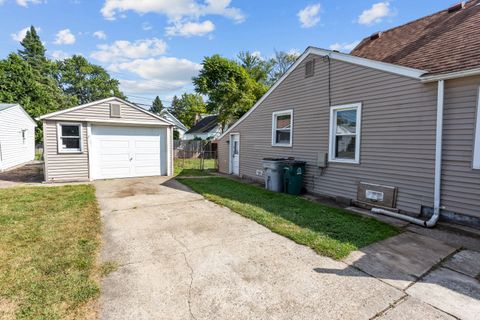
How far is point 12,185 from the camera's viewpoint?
8719 mm

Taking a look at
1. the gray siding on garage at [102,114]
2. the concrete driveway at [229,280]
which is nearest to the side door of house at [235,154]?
the gray siding on garage at [102,114]

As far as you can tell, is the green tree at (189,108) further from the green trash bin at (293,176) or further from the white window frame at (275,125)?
the green trash bin at (293,176)

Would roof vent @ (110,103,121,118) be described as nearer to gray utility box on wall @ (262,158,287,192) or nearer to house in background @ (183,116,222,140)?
gray utility box on wall @ (262,158,287,192)

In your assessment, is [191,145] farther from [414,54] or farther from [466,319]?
[466,319]

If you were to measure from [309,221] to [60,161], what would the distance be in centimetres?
965

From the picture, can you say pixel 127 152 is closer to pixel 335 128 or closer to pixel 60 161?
pixel 60 161

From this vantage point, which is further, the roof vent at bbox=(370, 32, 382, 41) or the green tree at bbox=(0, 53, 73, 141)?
the green tree at bbox=(0, 53, 73, 141)

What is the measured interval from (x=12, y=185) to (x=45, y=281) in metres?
8.59

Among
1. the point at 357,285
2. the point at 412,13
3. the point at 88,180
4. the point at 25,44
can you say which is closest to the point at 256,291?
the point at 357,285

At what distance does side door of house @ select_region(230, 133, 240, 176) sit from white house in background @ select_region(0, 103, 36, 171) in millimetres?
11762

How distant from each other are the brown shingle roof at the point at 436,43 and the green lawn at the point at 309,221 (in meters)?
3.42

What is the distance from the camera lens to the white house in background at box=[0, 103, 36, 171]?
41.7 feet

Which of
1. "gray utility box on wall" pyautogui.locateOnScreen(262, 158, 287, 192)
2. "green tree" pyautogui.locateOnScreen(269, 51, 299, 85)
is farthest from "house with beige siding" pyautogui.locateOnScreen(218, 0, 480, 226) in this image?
"green tree" pyautogui.locateOnScreen(269, 51, 299, 85)

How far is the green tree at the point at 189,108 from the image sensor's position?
43.8 m
